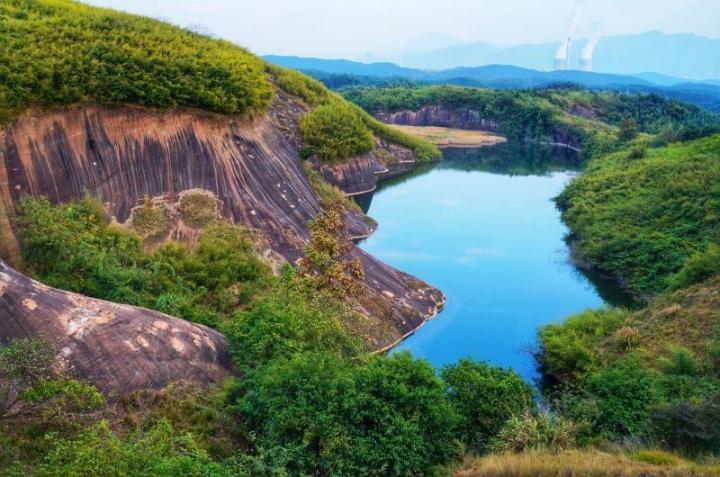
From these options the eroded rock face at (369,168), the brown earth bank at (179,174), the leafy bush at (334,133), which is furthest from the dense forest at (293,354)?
the eroded rock face at (369,168)

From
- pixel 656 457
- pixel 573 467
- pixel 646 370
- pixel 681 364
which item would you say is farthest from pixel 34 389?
pixel 681 364

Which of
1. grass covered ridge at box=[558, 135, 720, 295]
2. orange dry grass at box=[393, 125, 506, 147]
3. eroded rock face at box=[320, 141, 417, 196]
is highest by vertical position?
grass covered ridge at box=[558, 135, 720, 295]

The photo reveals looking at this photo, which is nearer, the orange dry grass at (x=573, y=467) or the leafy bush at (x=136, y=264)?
the orange dry grass at (x=573, y=467)

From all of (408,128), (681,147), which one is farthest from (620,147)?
(408,128)

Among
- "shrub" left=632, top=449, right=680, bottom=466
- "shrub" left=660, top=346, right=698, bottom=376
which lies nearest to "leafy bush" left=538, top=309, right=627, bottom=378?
"shrub" left=660, top=346, right=698, bottom=376

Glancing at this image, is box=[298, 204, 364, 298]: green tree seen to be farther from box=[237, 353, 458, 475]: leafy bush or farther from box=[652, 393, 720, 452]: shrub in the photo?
box=[652, 393, 720, 452]: shrub

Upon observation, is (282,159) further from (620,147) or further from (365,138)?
(620,147)

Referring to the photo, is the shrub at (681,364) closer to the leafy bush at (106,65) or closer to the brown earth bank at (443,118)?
the leafy bush at (106,65)

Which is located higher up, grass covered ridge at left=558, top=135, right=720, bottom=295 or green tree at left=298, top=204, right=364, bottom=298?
green tree at left=298, top=204, right=364, bottom=298
